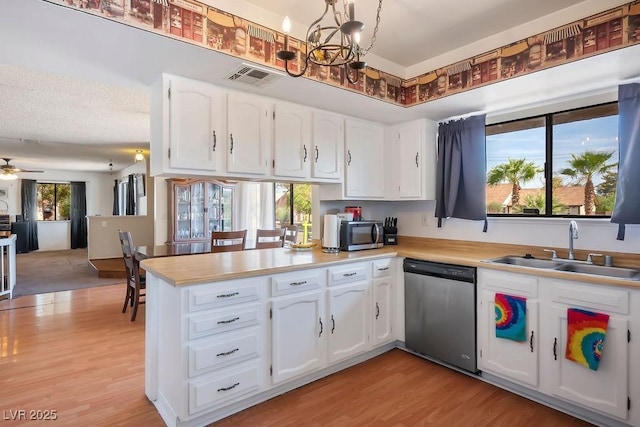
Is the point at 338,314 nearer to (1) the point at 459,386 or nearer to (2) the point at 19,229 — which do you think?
(1) the point at 459,386

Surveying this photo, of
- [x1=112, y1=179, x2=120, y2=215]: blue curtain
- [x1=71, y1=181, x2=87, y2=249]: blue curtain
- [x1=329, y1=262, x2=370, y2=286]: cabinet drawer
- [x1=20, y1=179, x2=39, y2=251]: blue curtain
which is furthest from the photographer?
[x1=112, y1=179, x2=120, y2=215]: blue curtain

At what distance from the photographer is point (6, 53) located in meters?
1.93

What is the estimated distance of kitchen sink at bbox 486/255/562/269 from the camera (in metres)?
2.54

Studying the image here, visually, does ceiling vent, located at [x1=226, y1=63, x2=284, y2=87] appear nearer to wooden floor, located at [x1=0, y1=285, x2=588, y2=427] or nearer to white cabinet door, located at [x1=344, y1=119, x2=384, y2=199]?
white cabinet door, located at [x1=344, y1=119, x2=384, y2=199]

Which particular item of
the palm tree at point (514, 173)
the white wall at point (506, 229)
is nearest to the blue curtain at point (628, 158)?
the white wall at point (506, 229)

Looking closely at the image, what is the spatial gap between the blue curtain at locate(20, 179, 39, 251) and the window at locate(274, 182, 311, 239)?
779 centimetres

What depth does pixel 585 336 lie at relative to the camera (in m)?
1.99

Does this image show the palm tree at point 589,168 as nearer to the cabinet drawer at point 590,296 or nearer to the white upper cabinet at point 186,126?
the cabinet drawer at point 590,296

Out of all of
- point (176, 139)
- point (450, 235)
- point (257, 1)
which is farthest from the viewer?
point (450, 235)

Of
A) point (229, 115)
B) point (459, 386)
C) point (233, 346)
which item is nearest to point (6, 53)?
point (229, 115)

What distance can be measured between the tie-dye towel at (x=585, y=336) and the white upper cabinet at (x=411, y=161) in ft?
5.14

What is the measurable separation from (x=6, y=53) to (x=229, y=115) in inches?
49.3

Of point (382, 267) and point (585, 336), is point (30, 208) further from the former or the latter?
point (585, 336)

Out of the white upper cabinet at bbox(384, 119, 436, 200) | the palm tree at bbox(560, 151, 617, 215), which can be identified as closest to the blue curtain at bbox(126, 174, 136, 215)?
the white upper cabinet at bbox(384, 119, 436, 200)
